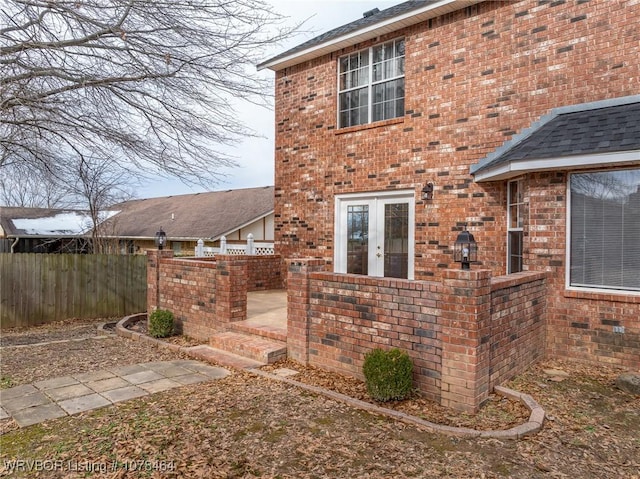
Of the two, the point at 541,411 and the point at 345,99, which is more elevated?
the point at 345,99

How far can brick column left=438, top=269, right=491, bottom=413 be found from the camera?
399 cm

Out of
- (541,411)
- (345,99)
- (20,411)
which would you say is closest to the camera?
(541,411)

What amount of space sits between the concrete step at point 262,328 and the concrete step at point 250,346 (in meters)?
0.06

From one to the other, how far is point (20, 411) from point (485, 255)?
6835 mm

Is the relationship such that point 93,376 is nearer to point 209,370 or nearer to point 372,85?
point 209,370

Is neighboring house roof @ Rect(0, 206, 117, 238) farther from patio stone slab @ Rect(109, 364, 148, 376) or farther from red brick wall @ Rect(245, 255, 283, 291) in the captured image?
patio stone slab @ Rect(109, 364, 148, 376)

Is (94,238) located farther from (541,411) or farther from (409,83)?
(541,411)

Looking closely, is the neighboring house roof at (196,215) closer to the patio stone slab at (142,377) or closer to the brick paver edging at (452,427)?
the patio stone slab at (142,377)

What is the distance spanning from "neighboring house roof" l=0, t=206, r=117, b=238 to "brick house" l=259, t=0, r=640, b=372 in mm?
16451

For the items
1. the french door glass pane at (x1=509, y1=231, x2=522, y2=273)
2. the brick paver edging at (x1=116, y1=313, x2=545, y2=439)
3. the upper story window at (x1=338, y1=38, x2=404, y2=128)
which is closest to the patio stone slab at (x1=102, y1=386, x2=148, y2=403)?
the brick paver edging at (x1=116, y1=313, x2=545, y2=439)

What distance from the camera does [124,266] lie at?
36.2 ft

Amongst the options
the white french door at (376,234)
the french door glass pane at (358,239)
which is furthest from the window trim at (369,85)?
the french door glass pane at (358,239)

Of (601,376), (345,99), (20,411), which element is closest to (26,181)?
(20,411)

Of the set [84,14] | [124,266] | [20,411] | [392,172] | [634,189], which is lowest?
[20,411]
